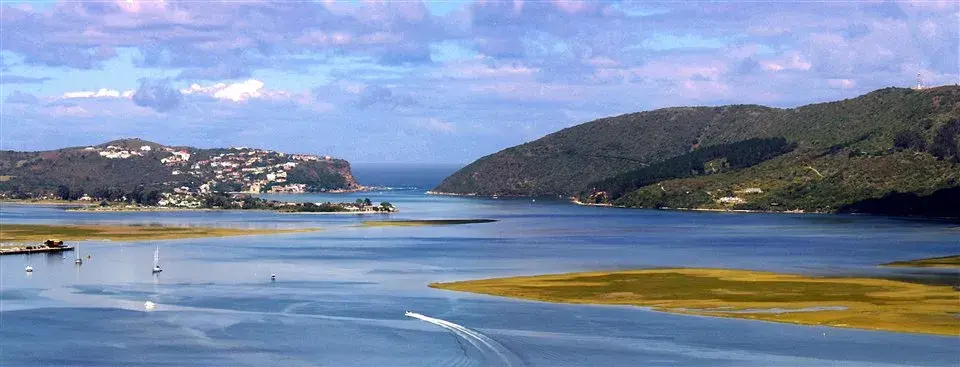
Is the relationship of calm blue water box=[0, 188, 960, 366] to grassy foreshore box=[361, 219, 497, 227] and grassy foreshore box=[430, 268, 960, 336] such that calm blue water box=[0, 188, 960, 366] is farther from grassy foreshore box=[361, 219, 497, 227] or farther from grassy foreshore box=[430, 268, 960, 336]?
grassy foreshore box=[361, 219, 497, 227]

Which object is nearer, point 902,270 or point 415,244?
point 902,270

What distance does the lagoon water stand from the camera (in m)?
48.8

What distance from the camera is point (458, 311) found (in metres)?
61.7

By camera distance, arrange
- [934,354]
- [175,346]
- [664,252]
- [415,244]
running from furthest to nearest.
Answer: [415,244]
[664,252]
[175,346]
[934,354]

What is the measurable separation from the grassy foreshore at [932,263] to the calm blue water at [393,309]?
2345 mm

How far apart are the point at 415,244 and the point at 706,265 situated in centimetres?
3422

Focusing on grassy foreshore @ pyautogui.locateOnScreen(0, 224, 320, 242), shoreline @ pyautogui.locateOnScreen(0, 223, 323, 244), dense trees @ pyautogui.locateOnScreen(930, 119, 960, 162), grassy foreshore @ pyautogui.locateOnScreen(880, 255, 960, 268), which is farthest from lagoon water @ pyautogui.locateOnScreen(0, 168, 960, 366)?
dense trees @ pyautogui.locateOnScreen(930, 119, 960, 162)

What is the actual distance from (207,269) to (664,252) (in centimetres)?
3807

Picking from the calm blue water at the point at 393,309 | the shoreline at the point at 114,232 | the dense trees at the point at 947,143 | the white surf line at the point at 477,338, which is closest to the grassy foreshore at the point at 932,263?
the calm blue water at the point at 393,309

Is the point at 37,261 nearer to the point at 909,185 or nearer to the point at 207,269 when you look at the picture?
the point at 207,269

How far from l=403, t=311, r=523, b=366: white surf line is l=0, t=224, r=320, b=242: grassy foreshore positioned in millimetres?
67314

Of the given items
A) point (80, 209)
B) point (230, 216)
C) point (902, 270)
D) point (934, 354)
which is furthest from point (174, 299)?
point (80, 209)

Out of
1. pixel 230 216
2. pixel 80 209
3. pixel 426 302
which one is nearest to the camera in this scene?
pixel 426 302

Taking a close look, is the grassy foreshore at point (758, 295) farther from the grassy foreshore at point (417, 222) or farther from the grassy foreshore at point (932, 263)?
the grassy foreshore at point (417, 222)
